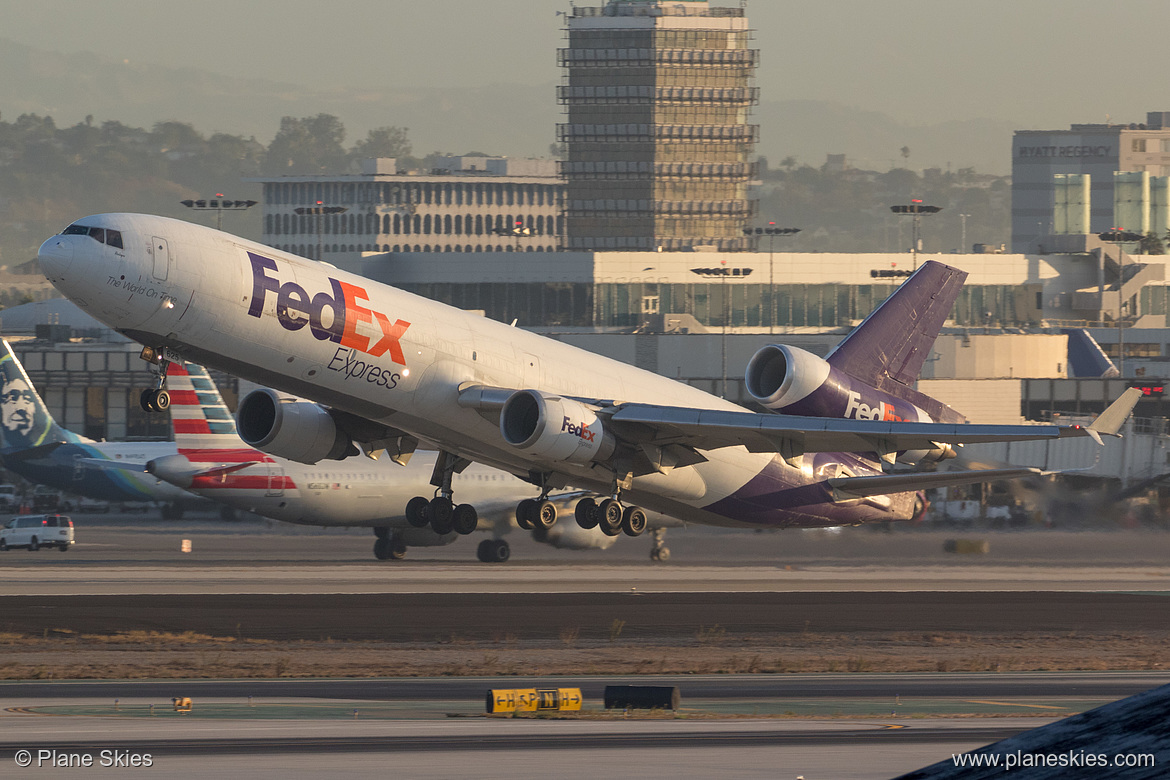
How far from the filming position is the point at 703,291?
169 metres

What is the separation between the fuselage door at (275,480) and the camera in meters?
64.3

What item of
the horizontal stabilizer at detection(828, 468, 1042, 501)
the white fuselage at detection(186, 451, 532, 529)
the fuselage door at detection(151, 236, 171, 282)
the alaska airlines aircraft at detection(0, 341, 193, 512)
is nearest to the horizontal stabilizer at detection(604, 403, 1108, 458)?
the horizontal stabilizer at detection(828, 468, 1042, 501)

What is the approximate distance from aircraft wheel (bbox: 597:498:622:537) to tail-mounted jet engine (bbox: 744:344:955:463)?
651 centimetres

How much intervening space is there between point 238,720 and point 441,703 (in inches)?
194

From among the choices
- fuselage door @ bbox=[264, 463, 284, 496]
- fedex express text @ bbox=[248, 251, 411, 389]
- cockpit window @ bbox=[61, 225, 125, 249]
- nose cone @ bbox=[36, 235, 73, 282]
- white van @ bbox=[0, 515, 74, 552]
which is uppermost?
cockpit window @ bbox=[61, 225, 125, 249]

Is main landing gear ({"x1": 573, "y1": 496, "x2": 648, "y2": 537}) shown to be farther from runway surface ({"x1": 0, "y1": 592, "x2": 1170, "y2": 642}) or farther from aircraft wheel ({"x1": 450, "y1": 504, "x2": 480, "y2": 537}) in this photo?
runway surface ({"x1": 0, "y1": 592, "x2": 1170, "y2": 642})


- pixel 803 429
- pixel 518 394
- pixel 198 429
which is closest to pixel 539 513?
pixel 518 394

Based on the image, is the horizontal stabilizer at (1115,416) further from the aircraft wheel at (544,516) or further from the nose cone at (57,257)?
the nose cone at (57,257)

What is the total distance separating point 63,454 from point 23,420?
3262mm

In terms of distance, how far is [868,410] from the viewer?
149ft

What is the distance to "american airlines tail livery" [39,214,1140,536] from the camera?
33469 millimetres

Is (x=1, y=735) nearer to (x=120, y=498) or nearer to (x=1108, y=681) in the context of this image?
(x=1108, y=681)

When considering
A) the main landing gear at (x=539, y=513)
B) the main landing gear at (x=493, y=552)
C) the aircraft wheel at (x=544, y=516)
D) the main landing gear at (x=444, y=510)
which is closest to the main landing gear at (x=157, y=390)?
the main landing gear at (x=444, y=510)

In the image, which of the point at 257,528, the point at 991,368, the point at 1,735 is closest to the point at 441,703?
the point at 1,735
